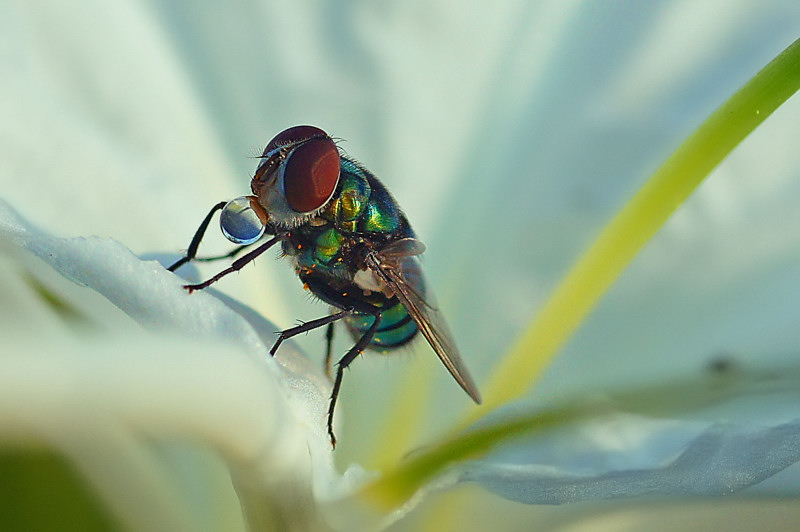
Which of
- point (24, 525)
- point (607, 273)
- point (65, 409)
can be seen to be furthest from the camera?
point (607, 273)

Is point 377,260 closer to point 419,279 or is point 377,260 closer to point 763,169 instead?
point 419,279

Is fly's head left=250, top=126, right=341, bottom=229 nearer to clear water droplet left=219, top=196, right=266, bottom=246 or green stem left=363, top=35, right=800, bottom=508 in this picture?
clear water droplet left=219, top=196, right=266, bottom=246

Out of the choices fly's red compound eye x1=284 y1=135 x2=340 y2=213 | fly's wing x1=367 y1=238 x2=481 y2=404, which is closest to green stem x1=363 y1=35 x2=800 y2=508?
fly's wing x1=367 y1=238 x2=481 y2=404

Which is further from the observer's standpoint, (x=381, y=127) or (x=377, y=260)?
(x=381, y=127)

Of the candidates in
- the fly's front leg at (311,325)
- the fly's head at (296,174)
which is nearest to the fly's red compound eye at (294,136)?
the fly's head at (296,174)

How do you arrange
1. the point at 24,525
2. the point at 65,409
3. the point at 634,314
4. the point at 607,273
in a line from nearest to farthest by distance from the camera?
1. the point at 65,409
2. the point at 24,525
3. the point at 607,273
4. the point at 634,314

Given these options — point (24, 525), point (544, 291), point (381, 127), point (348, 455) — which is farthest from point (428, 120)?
point (24, 525)

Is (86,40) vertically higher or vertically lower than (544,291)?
higher

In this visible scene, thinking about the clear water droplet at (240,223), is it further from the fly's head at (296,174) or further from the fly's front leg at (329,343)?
the fly's front leg at (329,343)
